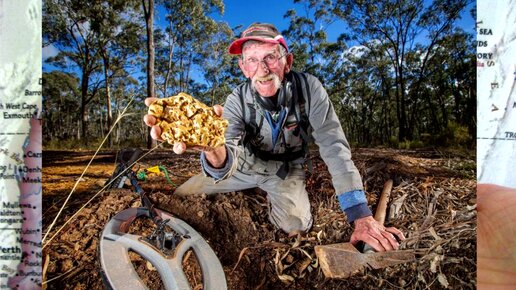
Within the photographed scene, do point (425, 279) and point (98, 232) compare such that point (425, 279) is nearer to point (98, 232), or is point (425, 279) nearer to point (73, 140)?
point (98, 232)

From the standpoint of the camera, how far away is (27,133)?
5.77 ft

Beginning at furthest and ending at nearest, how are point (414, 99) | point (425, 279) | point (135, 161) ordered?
1. point (414, 99)
2. point (135, 161)
3. point (425, 279)

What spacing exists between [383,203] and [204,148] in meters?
1.01

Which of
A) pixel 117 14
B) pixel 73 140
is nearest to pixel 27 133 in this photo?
pixel 73 140

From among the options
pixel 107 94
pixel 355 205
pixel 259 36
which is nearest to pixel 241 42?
pixel 259 36

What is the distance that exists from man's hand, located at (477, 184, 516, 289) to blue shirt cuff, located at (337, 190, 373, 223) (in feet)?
1.98

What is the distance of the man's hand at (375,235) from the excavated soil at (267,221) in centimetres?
5

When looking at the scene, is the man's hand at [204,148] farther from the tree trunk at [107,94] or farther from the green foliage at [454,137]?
the green foliage at [454,137]

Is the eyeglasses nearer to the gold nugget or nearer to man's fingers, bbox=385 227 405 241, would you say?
the gold nugget

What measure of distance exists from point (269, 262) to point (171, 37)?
1288mm

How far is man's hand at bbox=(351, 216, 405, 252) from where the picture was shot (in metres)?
1.74

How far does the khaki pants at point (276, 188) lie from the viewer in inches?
71.1

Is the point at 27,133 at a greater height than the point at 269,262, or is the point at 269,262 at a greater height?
the point at 27,133

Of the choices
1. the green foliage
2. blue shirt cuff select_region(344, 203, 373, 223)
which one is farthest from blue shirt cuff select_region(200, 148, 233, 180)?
the green foliage
